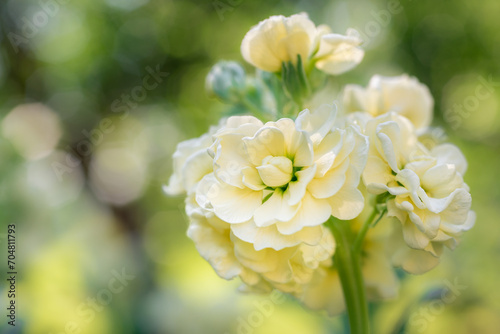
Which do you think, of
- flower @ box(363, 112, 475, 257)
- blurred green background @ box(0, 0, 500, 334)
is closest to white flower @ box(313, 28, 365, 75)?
flower @ box(363, 112, 475, 257)

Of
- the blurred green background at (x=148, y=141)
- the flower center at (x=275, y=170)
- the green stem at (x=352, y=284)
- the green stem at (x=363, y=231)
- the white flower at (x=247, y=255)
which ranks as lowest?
the blurred green background at (x=148, y=141)

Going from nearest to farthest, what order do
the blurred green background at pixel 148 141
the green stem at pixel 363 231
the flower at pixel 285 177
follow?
the flower at pixel 285 177 < the green stem at pixel 363 231 < the blurred green background at pixel 148 141

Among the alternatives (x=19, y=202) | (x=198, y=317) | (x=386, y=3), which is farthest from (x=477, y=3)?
(x=19, y=202)

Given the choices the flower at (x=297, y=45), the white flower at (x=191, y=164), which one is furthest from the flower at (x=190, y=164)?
the flower at (x=297, y=45)

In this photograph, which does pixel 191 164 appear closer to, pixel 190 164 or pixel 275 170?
pixel 190 164

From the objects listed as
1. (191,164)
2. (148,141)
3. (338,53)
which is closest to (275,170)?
(191,164)

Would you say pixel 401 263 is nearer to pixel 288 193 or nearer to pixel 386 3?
pixel 288 193

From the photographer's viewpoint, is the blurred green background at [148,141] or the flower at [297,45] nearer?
the flower at [297,45]

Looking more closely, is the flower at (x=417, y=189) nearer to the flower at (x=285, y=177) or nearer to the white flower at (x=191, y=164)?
the flower at (x=285, y=177)

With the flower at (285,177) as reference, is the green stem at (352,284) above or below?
below
